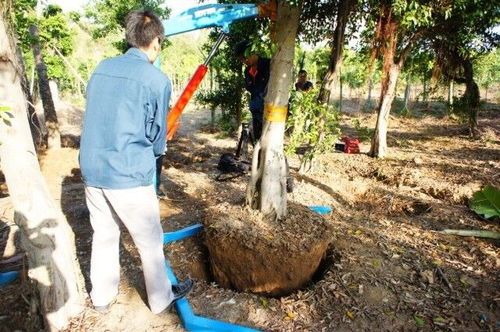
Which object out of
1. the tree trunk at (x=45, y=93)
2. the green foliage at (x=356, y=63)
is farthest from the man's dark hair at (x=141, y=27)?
the tree trunk at (x=45, y=93)

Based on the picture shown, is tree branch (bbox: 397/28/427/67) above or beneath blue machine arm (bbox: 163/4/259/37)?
above

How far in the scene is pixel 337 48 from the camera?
5.55m

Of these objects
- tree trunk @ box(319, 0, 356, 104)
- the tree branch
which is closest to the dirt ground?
tree trunk @ box(319, 0, 356, 104)

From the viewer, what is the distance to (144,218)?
222 centimetres

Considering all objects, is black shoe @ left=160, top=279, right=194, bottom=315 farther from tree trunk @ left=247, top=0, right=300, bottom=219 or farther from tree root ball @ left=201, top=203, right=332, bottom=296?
tree trunk @ left=247, top=0, right=300, bottom=219

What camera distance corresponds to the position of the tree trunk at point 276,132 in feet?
9.55

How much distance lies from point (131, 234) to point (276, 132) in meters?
1.58

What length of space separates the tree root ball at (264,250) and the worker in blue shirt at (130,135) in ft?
2.63

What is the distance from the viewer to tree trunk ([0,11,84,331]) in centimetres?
208

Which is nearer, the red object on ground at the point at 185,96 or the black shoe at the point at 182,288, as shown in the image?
the black shoe at the point at 182,288

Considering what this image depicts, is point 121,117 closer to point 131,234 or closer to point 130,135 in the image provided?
point 130,135

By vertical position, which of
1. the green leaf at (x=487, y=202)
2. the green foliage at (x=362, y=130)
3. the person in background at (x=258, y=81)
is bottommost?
the green leaf at (x=487, y=202)

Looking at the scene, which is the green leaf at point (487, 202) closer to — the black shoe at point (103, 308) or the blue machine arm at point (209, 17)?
the blue machine arm at point (209, 17)

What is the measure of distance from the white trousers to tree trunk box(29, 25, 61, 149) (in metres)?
6.42
